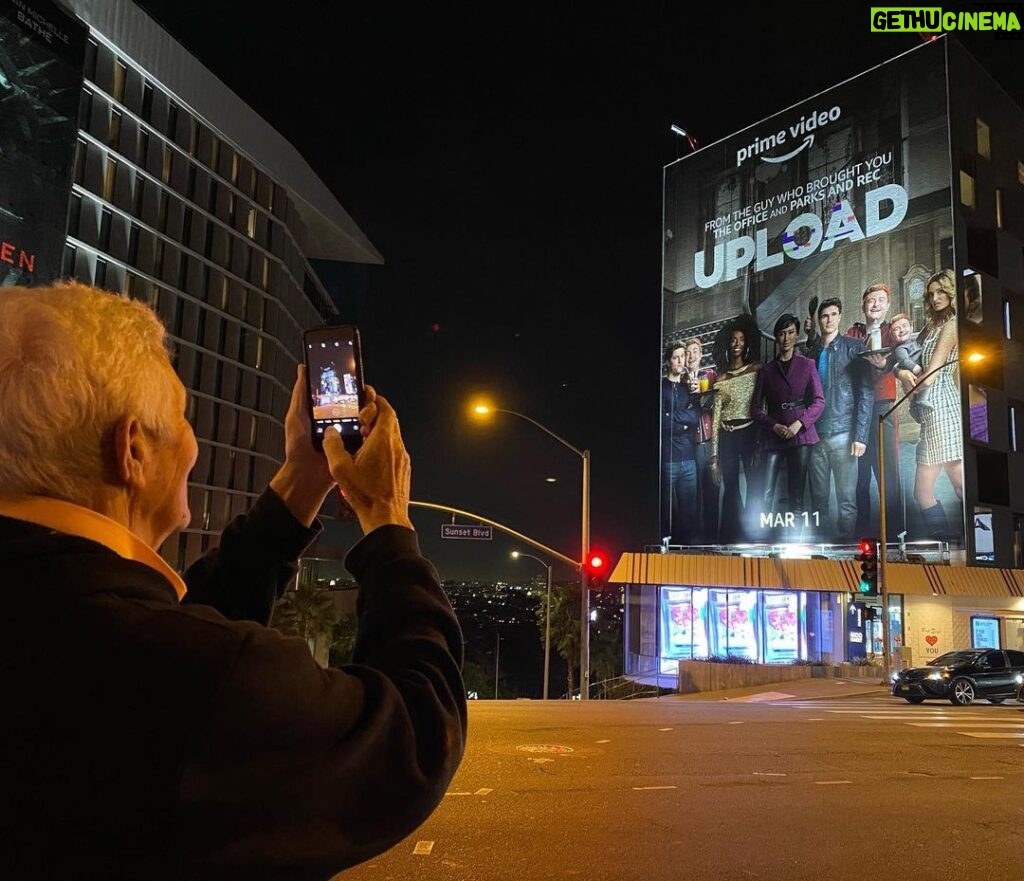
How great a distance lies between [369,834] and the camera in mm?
1361

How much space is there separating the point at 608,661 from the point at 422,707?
250 ft

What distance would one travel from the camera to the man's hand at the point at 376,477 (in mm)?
1840

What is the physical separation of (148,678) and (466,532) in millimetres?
19727

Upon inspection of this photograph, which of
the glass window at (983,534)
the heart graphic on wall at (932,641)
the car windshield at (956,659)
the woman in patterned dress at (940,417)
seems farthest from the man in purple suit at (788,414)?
the car windshield at (956,659)

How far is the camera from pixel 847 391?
44.6 m

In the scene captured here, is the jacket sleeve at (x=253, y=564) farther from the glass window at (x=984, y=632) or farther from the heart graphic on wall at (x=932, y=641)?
the glass window at (x=984, y=632)

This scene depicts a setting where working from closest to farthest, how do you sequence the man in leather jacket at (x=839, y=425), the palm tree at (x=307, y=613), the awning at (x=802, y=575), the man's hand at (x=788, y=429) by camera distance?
1. the awning at (x=802, y=575)
2. the man in leather jacket at (x=839, y=425)
3. the palm tree at (x=307, y=613)
4. the man's hand at (x=788, y=429)

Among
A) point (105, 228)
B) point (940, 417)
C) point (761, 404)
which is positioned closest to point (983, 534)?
point (940, 417)

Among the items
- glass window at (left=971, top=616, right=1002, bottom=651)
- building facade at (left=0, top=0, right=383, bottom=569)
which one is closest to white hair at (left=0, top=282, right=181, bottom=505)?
glass window at (left=971, top=616, right=1002, bottom=651)

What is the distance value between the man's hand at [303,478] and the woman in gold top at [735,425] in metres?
48.3

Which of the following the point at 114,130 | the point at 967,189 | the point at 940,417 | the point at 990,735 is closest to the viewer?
the point at 990,735

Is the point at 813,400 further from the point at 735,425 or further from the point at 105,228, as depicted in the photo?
the point at 105,228

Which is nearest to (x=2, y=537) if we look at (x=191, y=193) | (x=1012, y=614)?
(x=1012, y=614)

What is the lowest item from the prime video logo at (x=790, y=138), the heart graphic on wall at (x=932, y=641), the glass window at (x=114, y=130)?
the heart graphic on wall at (x=932, y=641)
